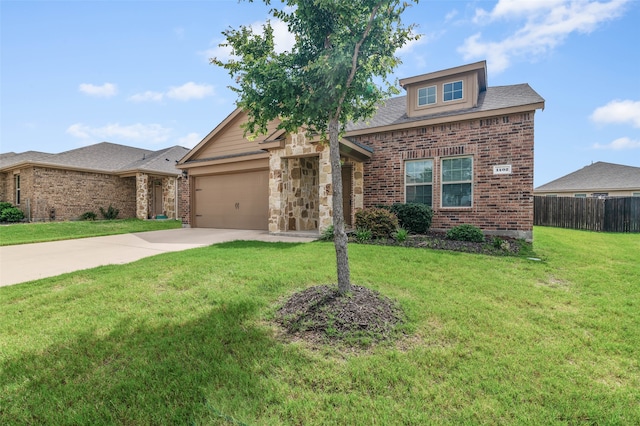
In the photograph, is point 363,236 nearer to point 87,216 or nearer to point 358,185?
point 358,185

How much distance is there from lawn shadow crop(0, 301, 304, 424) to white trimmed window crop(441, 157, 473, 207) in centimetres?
835

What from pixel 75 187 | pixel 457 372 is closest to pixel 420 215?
pixel 457 372

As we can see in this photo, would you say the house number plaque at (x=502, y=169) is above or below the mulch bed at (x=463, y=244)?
above

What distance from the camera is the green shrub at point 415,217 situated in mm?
9227

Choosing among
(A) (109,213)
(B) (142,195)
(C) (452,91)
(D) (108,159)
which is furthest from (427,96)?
(D) (108,159)

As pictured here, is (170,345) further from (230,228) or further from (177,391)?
(230,228)

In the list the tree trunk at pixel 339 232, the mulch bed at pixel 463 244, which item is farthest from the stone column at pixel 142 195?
the tree trunk at pixel 339 232

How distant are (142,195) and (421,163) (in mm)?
16398

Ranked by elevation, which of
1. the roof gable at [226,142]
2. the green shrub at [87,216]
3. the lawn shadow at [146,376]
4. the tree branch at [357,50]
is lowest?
the lawn shadow at [146,376]

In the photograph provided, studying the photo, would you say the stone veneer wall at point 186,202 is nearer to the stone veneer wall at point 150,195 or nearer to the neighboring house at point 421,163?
the neighboring house at point 421,163

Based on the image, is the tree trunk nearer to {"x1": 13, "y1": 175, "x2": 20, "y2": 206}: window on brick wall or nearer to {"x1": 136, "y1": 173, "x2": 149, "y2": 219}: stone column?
{"x1": 136, "y1": 173, "x2": 149, "y2": 219}: stone column

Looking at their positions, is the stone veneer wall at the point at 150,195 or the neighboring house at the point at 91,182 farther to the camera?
the stone veneer wall at the point at 150,195

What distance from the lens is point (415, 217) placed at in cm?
927

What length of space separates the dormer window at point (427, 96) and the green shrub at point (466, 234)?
4802 mm
